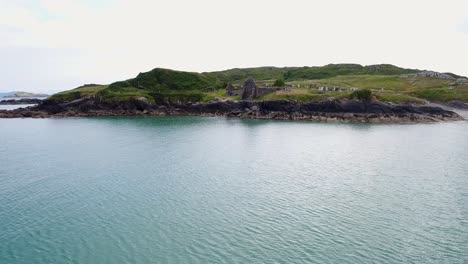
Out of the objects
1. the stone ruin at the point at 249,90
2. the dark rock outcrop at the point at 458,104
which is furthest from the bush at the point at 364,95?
the stone ruin at the point at 249,90

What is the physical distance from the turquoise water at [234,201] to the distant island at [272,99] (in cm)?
4107

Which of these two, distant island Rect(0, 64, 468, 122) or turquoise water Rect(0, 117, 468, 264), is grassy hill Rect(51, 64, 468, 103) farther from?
turquoise water Rect(0, 117, 468, 264)

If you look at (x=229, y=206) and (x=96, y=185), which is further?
(x=96, y=185)

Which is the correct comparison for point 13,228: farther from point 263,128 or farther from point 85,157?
point 263,128

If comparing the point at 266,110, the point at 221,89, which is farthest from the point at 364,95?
the point at 221,89

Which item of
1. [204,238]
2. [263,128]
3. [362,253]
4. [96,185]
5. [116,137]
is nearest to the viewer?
[362,253]

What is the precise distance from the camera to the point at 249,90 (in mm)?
139625

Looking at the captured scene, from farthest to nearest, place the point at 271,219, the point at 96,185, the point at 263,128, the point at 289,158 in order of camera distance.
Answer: the point at 263,128 → the point at 289,158 → the point at 96,185 → the point at 271,219

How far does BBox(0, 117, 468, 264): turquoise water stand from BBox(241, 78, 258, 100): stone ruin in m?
61.4

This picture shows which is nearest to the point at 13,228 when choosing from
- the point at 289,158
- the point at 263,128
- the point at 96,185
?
the point at 96,185

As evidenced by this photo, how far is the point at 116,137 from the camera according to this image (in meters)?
86.0

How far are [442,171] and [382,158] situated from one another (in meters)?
11.3

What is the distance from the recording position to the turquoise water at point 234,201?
29906mm

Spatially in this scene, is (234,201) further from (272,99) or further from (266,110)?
(272,99)
